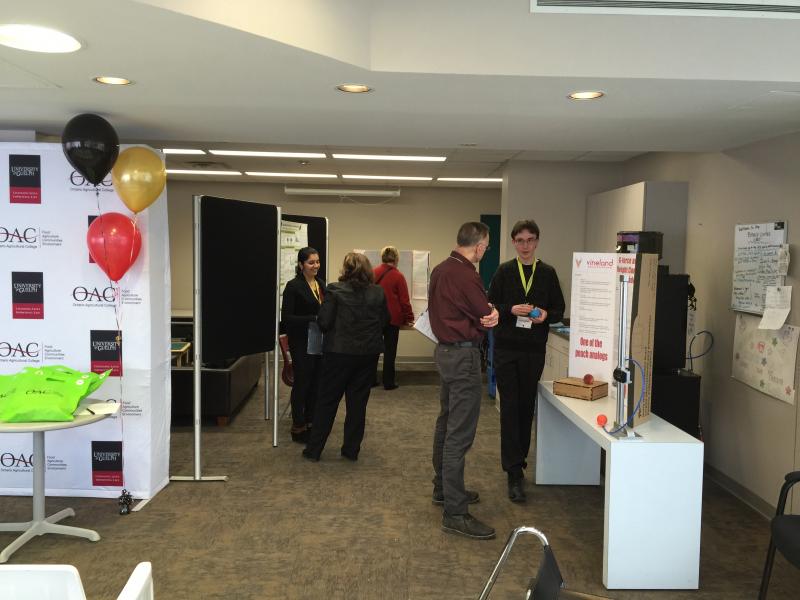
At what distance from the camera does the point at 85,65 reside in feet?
8.46

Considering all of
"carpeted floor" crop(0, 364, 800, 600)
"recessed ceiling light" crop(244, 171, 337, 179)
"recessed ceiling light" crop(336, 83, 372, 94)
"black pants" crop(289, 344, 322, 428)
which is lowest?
"carpeted floor" crop(0, 364, 800, 600)

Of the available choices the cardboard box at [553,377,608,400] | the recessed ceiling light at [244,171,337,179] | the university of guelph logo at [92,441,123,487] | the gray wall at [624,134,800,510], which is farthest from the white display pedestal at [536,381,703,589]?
the recessed ceiling light at [244,171,337,179]

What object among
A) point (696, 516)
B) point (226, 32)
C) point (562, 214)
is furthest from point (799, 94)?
point (562, 214)

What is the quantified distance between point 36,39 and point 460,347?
7.46 ft

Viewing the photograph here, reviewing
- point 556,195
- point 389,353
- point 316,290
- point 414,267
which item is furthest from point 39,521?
point 414,267

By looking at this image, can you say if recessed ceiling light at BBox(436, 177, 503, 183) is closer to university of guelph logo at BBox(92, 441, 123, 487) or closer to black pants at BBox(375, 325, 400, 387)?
black pants at BBox(375, 325, 400, 387)

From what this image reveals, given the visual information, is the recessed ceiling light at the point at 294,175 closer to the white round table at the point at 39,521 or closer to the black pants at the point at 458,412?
the black pants at the point at 458,412

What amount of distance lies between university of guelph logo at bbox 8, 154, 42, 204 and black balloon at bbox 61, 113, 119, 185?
57 centimetres

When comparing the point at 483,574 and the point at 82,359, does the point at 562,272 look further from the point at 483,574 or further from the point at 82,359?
the point at 82,359

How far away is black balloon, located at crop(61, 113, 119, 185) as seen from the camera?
10.8 feet

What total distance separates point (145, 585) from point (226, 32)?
5.49 feet

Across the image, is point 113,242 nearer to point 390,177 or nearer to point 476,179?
point 390,177

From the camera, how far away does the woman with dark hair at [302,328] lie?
195 inches

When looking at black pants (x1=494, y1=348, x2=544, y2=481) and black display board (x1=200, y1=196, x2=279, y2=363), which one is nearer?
black pants (x1=494, y1=348, x2=544, y2=481)
